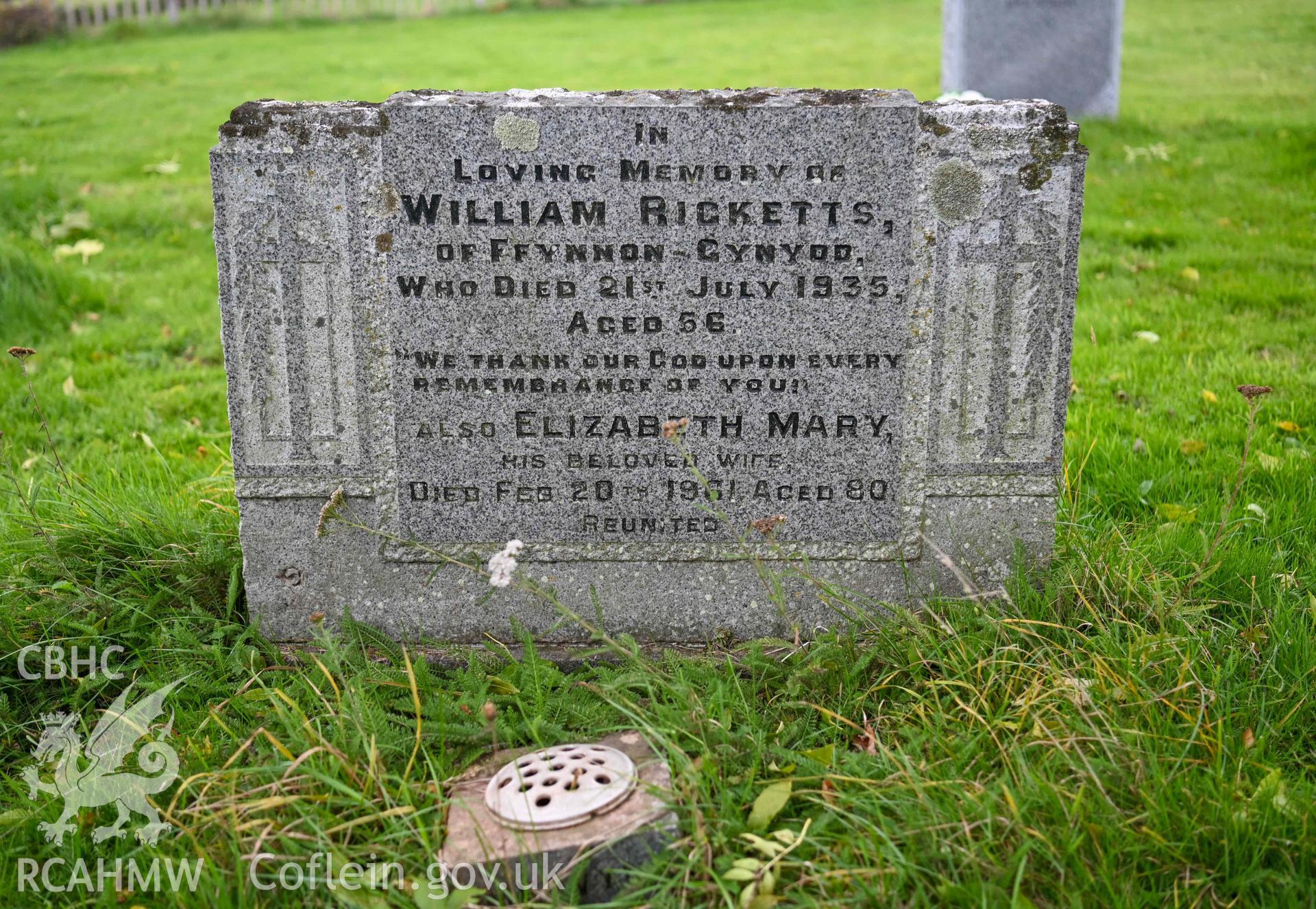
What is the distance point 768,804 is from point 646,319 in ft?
3.92

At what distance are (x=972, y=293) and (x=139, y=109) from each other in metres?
11.1

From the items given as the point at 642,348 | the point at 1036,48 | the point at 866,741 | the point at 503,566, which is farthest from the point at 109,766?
the point at 1036,48

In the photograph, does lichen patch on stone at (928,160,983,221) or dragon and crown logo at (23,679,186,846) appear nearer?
dragon and crown logo at (23,679,186,846)

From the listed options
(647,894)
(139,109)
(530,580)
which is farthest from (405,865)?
(139,109)

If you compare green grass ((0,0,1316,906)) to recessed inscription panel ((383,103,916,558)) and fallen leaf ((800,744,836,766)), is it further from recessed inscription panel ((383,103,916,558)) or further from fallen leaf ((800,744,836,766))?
recessed inscription panel ((383,103,916,558))

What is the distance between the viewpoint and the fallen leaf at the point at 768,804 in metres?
2.09

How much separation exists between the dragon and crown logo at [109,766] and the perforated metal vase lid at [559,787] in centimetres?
69

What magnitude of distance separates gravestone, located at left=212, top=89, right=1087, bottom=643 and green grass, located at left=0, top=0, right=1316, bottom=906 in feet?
A: 0.70

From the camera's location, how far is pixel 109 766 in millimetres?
2340

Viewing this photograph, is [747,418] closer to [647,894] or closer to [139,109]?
[647,894]

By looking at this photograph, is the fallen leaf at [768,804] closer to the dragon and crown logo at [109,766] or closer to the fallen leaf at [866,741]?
the fallen leaf at [866,741]

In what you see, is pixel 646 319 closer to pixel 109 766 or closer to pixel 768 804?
pixel 768 804

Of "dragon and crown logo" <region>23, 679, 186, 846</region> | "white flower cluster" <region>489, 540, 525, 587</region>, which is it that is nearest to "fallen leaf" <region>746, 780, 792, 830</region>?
"white flower cluster" <region>489, 540, 525, 587</region>

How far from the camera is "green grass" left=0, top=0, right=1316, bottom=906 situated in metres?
1.97
